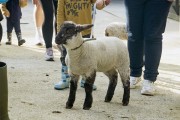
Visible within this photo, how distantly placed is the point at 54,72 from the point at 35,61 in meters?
0.77

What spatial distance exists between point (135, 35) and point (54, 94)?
102 centimetres

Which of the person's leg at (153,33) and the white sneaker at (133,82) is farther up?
the person's leg at (153,33)

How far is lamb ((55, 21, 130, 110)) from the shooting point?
371cm

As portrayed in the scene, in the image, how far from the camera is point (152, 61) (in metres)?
4.64

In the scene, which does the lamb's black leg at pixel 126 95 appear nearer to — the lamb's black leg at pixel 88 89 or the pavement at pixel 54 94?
the pavement at pixel 54 94

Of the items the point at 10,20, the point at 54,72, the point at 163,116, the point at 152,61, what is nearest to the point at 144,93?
the point at 152,61

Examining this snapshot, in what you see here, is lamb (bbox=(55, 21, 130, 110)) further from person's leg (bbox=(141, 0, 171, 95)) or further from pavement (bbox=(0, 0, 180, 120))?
person's leg (bbox=(141, 0, 171, 95))

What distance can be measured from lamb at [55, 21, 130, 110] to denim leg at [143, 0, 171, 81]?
534mm

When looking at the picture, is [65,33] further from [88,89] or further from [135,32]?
[135,32]

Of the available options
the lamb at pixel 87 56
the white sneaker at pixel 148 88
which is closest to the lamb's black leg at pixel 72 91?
the lamb at pixel 87 56

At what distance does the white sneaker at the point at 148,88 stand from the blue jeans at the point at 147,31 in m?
0.05

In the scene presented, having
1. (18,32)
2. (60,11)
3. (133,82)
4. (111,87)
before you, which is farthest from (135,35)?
(18,32)

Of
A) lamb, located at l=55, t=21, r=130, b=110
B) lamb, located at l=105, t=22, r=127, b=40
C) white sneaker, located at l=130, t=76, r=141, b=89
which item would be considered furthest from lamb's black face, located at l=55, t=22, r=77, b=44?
lamb, located at l=105, t=22, r=127, b=40

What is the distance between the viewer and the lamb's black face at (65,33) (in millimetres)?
3670
